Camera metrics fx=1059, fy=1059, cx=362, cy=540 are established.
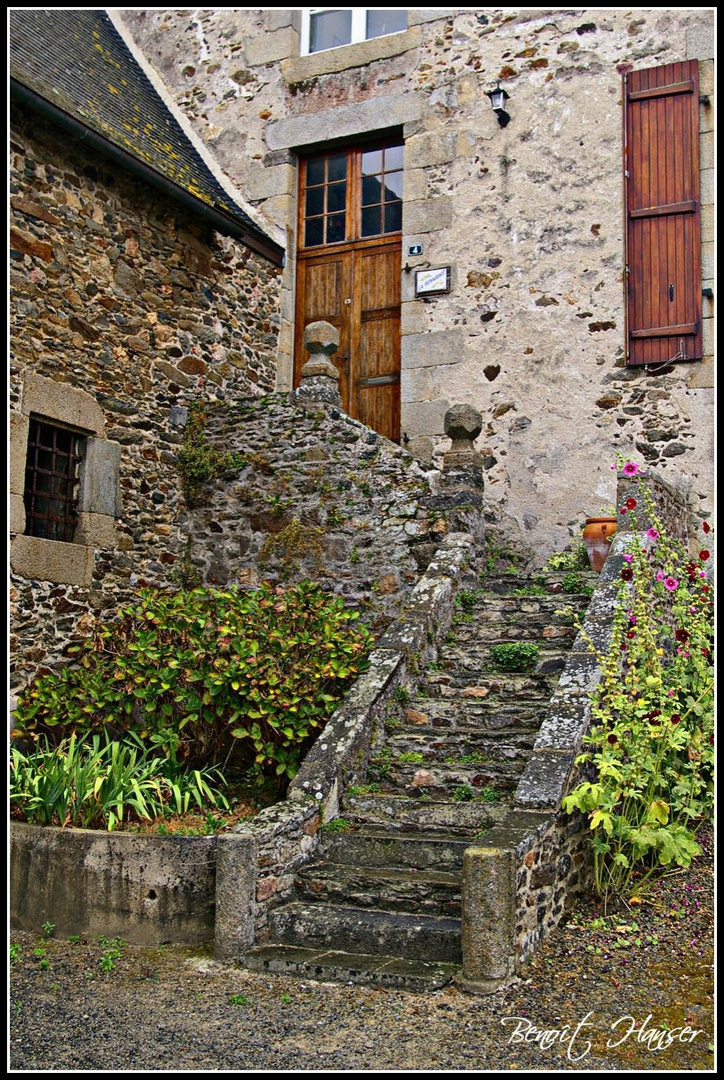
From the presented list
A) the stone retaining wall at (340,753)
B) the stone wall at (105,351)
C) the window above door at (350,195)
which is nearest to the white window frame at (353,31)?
the window above door at (350,195)

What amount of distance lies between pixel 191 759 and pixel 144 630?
1.05 m

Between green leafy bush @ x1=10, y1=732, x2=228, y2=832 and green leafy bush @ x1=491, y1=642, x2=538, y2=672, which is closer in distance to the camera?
green leafy bush @ x1=10, y1=732, x2=228, y2=832

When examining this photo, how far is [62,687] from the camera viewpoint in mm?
7188

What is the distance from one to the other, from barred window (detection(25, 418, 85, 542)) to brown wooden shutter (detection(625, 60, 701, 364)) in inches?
183

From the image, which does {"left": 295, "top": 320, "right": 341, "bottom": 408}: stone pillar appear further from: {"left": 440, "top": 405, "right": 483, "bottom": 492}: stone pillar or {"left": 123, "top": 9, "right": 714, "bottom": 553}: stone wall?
{"left": 123, "top": 9, "right": 714, "bottom": 553}: stone wall

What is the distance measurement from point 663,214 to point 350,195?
3.22 metres

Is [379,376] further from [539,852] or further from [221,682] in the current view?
[539,852]

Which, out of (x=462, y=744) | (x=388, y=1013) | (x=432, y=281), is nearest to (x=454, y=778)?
(x=462, y=744)

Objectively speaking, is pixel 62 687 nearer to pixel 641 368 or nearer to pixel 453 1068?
pixel 453 1068

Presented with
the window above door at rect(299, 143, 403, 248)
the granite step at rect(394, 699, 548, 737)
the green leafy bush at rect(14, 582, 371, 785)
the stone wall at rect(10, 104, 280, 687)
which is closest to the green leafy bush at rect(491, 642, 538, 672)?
the granite step at rect(394, 699, 548, 737)

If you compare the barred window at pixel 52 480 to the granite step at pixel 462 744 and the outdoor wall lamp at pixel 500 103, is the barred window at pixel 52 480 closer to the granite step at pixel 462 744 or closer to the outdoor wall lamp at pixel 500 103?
the granite step at pixel 462 744

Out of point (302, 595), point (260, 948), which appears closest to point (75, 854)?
point (260, 948)

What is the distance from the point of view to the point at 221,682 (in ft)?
20.8

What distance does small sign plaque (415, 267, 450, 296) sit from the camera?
9.74 m
